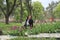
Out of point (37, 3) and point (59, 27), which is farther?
point (37, 3)

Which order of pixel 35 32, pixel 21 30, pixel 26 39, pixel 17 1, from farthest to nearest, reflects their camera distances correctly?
pixel 17 1 < pixel 35 32 < pixel 21 30 < pixel 26 39

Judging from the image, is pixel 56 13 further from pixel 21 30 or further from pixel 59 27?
pixel 21 30

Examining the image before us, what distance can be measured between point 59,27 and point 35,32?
3543 mm

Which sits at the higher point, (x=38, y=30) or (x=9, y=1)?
(x=9, y=1)

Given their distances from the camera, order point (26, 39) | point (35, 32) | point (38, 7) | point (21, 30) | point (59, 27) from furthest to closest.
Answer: point (38, 7)
point (59, 27)
point (35, 32)
point (21, 30)
point (26, 39)

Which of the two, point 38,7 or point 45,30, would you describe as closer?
point 45,30

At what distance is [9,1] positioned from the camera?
41.1m

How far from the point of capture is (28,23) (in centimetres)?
1831

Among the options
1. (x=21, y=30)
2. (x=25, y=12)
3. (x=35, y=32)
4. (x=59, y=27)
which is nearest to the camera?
(x=21, y=30)

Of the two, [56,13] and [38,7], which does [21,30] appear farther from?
[56,13]

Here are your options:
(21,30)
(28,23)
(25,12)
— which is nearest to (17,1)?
(25,12)

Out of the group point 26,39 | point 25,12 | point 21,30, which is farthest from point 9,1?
point 26,39

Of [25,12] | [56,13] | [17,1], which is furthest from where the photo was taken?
[56,13]

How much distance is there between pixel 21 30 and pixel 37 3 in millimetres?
55957
